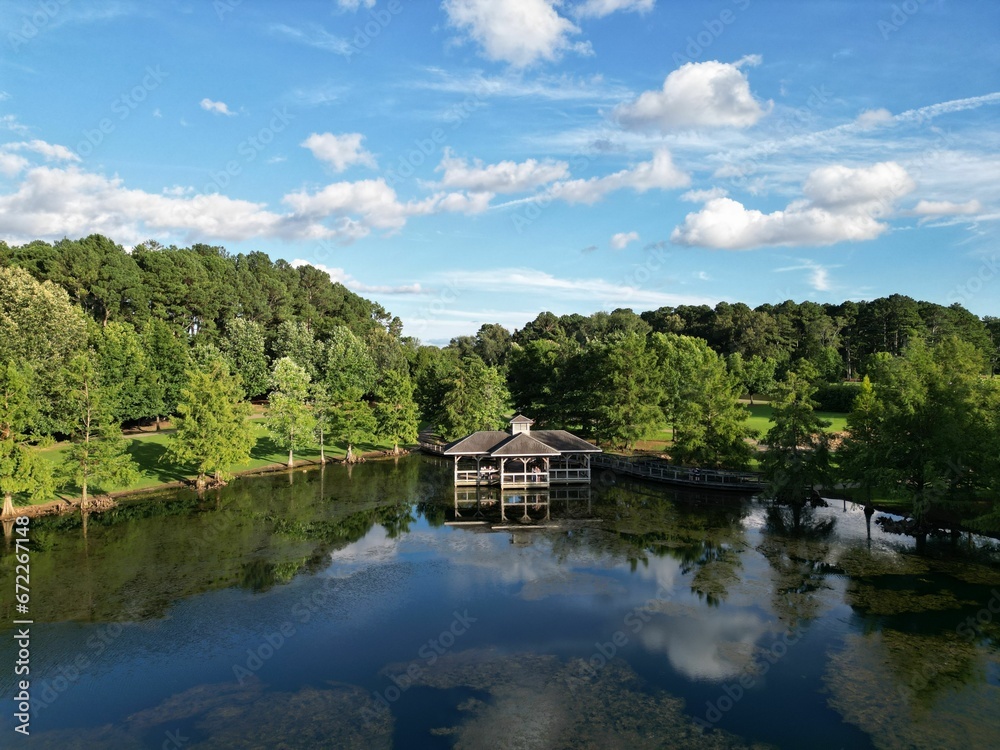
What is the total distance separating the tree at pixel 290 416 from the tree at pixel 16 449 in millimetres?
19212

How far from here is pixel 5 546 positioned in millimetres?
30922

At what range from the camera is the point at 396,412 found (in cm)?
5969

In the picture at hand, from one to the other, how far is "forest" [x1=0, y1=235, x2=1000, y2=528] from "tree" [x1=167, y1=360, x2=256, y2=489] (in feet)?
0.50

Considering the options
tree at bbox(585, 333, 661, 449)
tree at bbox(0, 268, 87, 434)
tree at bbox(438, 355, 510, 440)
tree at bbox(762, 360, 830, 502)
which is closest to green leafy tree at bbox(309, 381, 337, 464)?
tree at bbox(438, 355, 510, 440)

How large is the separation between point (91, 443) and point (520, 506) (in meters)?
27.2

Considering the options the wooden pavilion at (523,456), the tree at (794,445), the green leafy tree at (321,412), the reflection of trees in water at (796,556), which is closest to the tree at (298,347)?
the green leafy tree at (321,412)

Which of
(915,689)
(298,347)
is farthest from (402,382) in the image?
(915,689)

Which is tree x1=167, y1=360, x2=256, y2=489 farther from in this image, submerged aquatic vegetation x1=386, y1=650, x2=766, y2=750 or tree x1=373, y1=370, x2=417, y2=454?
submerged aquatic vegetation x1=386, y1=650, x2=766, y2=750

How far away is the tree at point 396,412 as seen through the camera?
59.7m

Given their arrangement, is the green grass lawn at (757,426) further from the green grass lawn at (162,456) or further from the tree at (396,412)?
the green grass lawn at (162,456)

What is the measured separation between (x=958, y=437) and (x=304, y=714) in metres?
31.7

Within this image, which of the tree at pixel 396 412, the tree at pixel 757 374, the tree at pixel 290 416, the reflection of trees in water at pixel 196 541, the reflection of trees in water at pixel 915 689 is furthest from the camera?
the tree at pixel 757 374

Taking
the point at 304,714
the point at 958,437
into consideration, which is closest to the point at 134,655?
the point at 304,714

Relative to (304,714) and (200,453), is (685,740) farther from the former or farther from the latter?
(200,453)
